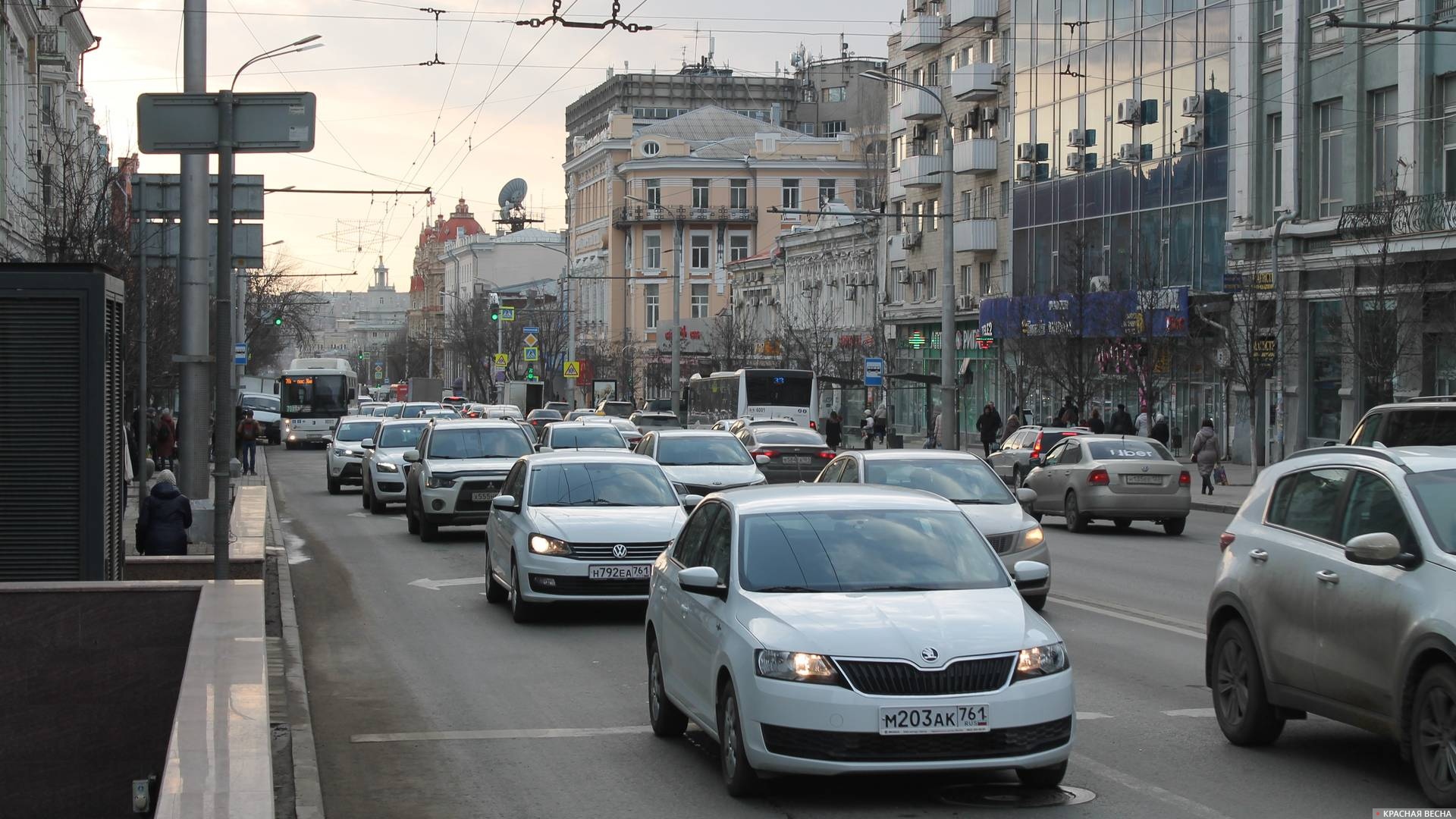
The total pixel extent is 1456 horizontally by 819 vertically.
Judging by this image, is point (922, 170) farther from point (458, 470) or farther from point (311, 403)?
point (458, 470)

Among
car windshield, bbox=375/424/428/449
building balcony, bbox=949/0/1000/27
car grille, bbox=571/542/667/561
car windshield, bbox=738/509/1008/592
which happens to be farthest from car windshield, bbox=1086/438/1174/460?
building balcony, bbox=949/0/1000/27

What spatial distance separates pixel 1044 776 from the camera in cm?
791

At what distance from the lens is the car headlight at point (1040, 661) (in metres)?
7.71

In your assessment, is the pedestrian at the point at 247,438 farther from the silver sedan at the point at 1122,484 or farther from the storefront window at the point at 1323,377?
the storefront window at the point at 1323,377

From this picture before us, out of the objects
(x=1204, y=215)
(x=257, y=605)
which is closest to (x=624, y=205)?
(x=1204, y=215)

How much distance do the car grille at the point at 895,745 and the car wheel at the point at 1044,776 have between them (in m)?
0.28

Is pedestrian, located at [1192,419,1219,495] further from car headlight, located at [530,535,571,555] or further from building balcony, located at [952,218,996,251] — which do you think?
building balcony, located at [952,218,996,251]

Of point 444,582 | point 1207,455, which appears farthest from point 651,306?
point 444,582

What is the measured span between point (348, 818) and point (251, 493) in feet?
57.7

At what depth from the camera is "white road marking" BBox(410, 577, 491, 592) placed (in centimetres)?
1817

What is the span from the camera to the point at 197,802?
515cm

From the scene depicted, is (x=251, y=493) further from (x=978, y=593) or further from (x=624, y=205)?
(x=624, y=205)

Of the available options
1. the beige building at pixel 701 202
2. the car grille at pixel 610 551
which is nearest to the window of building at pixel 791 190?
the beige building at pixel 701 202

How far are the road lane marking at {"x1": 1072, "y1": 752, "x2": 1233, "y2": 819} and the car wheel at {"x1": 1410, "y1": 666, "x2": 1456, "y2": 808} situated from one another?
2.83ft
